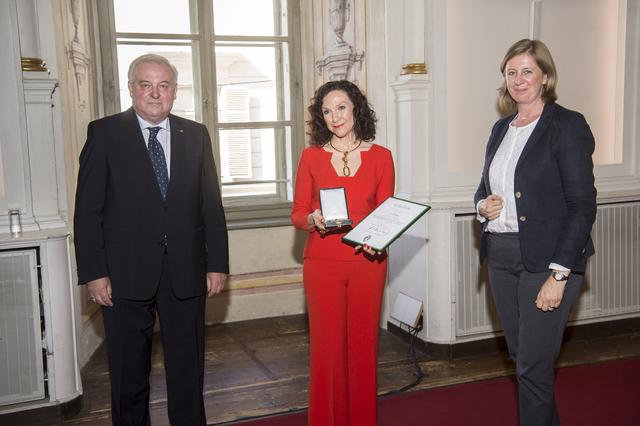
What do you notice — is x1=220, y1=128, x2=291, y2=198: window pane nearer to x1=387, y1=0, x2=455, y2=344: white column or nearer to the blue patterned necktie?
x1=387, y1=0, x2=455, y2=344: white column

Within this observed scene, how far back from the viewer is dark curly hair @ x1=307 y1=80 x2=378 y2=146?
268cm

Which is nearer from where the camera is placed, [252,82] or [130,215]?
[130,215]

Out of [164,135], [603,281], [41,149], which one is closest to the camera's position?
[164,135]

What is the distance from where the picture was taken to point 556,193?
2281mm

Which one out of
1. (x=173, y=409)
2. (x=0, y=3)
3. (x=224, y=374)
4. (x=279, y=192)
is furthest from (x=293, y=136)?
(x=173, y=409)

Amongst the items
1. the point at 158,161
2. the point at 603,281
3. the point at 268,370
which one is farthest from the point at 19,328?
the point at 603,281

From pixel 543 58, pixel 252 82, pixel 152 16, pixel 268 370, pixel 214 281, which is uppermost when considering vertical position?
pixel 152 16

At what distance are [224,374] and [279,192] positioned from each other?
1798mm

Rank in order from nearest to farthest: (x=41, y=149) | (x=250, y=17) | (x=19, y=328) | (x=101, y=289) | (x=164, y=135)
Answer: (x=101, y=289)
(x=164, y=135)
(x=19, y=328)
(x=41, y=149)
(x=250, y=17)

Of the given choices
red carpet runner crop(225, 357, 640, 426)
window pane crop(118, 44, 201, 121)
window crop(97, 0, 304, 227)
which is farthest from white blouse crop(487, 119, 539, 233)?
window pane crop(118, 44, 201, 121)

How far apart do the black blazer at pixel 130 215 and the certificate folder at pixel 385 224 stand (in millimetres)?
665

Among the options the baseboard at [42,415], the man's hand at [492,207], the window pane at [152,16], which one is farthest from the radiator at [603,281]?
the window pane at [152,16]

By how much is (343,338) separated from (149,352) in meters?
0.80

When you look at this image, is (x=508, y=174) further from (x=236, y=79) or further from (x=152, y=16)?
(x=152, y=16)
